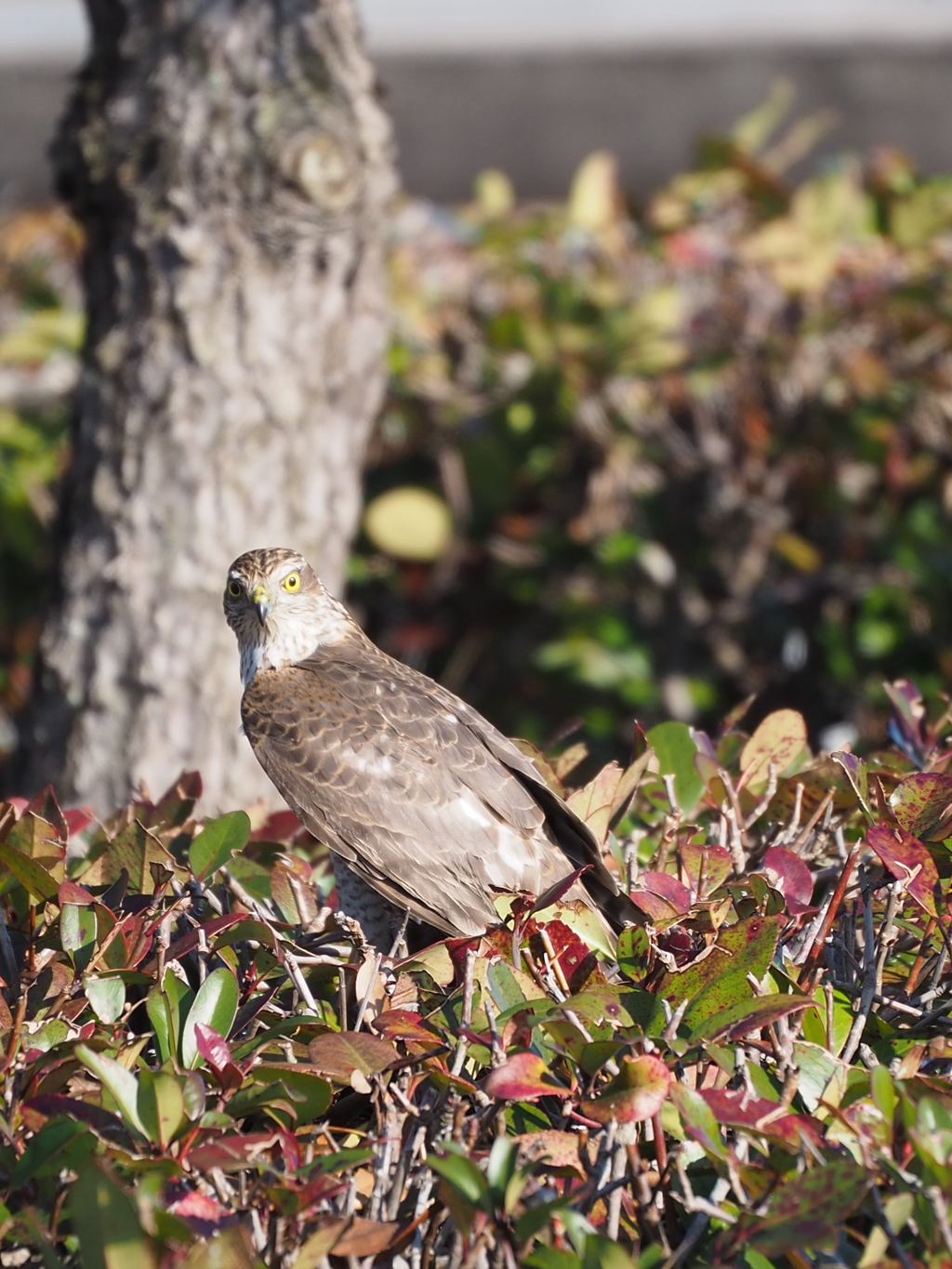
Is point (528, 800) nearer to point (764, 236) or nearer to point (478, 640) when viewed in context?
point (478, 640)

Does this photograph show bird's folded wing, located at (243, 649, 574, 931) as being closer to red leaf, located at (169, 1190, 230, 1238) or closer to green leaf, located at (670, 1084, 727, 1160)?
green leaf, located at (670, 1084, 727, 1160)

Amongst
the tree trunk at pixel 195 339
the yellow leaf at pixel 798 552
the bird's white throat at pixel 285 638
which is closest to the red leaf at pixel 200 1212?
the bird's white throat at pixel 285 638

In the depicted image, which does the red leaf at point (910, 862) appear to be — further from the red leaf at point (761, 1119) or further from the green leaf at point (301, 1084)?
the green leaf at point (301, 1084)

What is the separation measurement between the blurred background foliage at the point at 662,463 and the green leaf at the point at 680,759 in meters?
2.83

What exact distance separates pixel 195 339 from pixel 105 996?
2.78 meters

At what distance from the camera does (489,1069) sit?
2.03m

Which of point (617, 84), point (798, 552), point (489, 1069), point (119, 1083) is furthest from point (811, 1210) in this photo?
point (617, 84)

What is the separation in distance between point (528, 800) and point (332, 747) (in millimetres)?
463

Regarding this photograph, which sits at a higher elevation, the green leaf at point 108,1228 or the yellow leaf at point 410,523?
the green leaf at point 108,1228

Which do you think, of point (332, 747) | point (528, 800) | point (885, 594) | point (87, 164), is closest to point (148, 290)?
point (87, 164)

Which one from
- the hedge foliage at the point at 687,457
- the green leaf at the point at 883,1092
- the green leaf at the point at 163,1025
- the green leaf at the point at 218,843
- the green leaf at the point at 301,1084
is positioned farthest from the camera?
the hedge foliage at the point at 687,457

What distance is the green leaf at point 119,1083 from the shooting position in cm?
176

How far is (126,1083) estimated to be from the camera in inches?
70.4

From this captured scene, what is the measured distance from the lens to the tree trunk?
4.28 m
